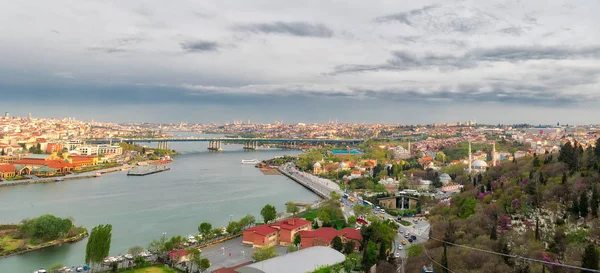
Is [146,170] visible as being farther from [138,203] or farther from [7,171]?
[138,203]

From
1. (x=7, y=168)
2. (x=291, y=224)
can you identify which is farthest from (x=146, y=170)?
(x=291, y=224)

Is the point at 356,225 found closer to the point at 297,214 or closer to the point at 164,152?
the point at 297,214

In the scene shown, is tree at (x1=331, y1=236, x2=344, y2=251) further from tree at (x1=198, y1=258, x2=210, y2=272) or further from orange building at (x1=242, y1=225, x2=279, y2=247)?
tree at (x1=198, y1=258, x2=210, y2=272)

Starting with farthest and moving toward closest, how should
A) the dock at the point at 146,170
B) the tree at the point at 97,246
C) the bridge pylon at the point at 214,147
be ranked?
the bridge pylon at the point at 214,147 < the dock at the point at 146,170 < the tree at the point at 97,246

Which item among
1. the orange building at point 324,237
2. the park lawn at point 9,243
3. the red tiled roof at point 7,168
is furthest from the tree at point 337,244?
the red tiled roof at point 7,168

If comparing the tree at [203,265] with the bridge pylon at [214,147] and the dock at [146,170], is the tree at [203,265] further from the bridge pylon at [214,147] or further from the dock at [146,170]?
the bridge pylon at [214,147]

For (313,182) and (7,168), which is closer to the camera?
(7,168)
